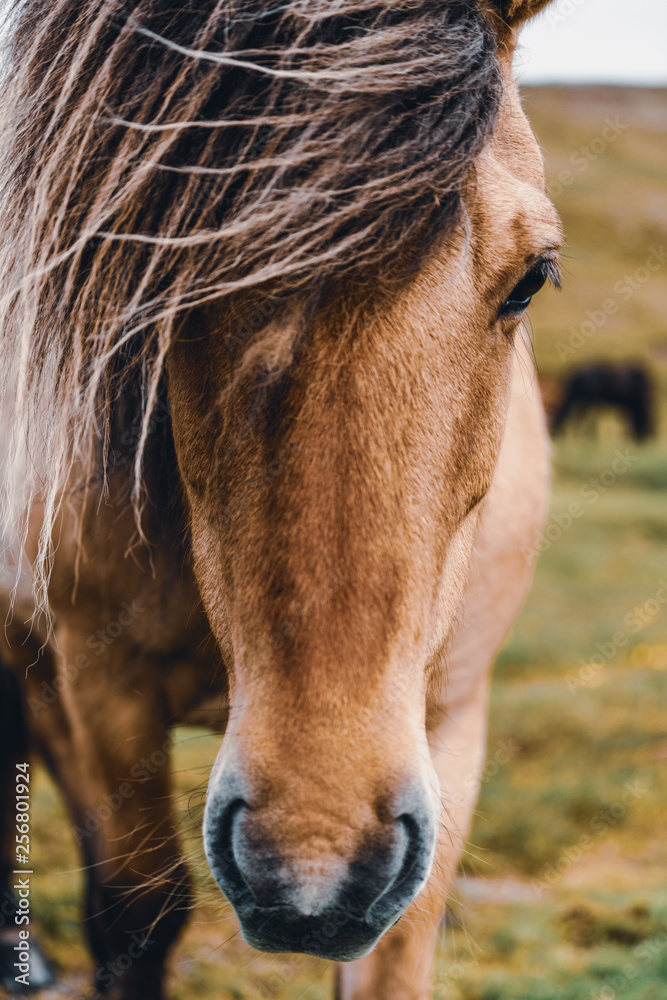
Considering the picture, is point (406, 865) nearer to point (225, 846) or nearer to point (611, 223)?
point (225, 846)

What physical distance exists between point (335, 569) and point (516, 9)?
99cm

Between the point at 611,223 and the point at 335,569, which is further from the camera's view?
the point at 611,223

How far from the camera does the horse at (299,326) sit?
41.0 inches

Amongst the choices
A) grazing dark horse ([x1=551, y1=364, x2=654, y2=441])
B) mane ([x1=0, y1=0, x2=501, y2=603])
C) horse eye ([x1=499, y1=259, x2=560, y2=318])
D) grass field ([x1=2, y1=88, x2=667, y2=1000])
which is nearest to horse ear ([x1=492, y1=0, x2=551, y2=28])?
mane ([x1=0, y1=0, x2=501, y2=603])

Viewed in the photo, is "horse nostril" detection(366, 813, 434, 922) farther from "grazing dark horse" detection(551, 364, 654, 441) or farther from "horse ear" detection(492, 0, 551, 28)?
"grazing dark horse" detection(551, 364, 654, 441)

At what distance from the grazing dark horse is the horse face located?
1904 cm

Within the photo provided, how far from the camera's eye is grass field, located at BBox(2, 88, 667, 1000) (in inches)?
115

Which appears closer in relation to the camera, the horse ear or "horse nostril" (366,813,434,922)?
"horse nostril" (366,813,434,922)

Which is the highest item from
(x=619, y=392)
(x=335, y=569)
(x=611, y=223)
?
(x=335, y=569)

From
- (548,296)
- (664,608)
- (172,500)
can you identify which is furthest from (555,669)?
(548,296)

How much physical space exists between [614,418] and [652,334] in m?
5.30

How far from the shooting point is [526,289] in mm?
1329

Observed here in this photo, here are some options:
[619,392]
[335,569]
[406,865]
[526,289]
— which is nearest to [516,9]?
[526,289]

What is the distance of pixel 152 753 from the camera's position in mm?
2125
